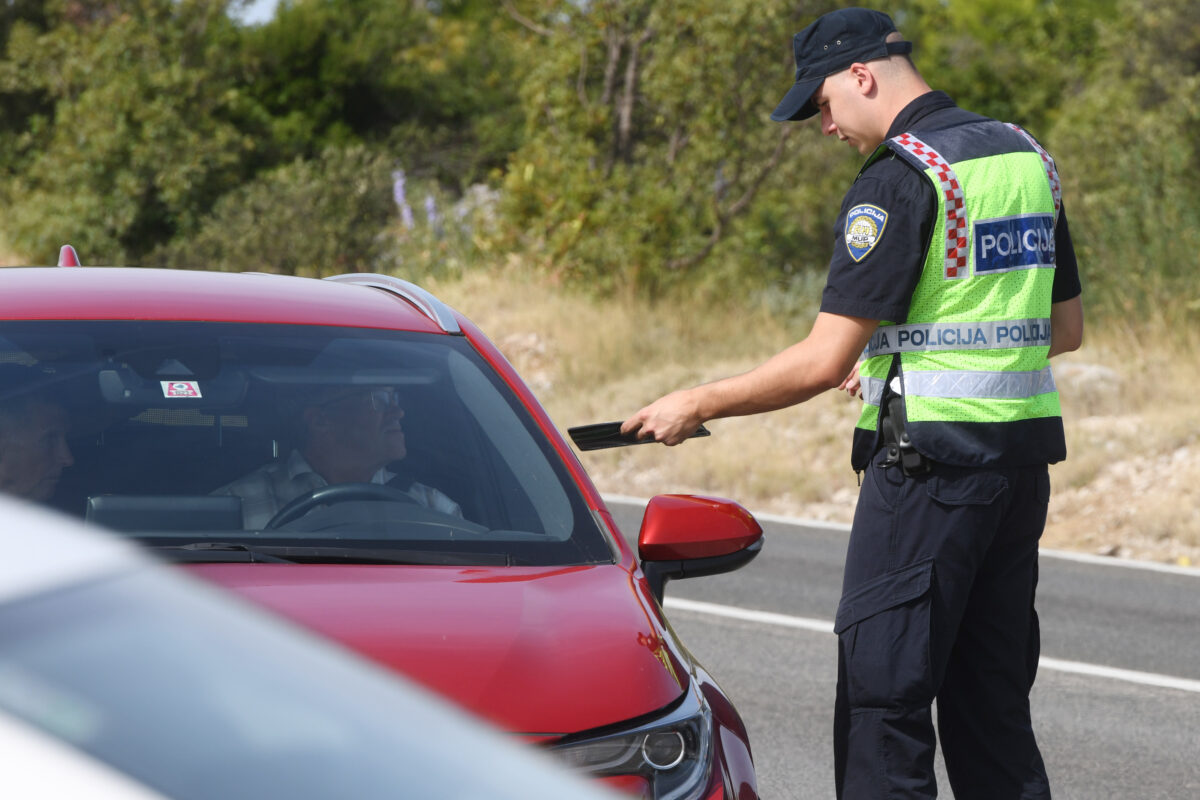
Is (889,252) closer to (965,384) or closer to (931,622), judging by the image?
(965,384)

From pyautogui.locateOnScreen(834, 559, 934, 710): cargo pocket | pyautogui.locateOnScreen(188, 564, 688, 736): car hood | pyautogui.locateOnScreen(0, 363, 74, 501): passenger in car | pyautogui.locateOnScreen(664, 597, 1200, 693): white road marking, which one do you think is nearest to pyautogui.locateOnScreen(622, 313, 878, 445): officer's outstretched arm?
pyautogui.locateOnScreen(834, 559, 934, 710): cargo pocket

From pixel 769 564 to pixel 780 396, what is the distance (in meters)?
4.96

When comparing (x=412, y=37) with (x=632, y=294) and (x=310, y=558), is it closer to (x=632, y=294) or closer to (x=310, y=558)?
(x=632, y=294)

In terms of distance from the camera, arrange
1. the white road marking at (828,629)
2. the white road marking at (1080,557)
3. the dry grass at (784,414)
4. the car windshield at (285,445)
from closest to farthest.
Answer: the car windshield at (285,445) < the white road marking at (828,629) < the white road marking at (1080,557) < the dry grass at (784,414)

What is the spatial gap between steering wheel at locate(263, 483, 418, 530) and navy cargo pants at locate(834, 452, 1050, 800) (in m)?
0.99

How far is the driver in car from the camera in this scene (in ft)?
10.1

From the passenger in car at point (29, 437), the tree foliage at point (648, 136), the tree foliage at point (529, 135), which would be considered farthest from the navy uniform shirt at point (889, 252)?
the tree foliage at point (648, 136)

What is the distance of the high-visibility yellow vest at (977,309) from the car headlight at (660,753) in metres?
0.88

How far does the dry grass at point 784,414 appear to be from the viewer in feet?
31.0

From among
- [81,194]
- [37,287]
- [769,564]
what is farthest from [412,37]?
[37,287]

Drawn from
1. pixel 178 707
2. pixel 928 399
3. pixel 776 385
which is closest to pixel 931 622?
pixel 928 399

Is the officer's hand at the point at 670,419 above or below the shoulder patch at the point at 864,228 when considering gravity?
below

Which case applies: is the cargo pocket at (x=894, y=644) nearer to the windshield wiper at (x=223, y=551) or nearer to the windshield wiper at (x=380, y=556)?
the windshield wiper at (x=380, y=556)

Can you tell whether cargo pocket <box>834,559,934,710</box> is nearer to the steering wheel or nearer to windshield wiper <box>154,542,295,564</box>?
the steering wheel
